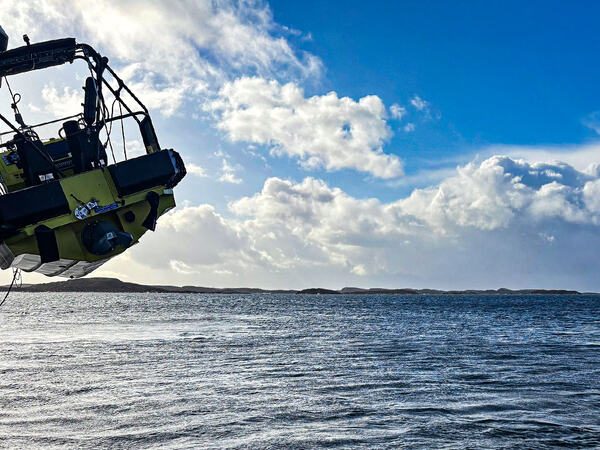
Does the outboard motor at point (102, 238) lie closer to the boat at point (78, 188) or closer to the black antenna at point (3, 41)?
the boat at point (78, 188)

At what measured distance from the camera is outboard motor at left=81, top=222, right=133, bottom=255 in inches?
376

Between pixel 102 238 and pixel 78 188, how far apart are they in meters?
0.95

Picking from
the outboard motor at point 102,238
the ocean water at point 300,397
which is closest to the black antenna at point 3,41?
the outboard motor at point 102,238

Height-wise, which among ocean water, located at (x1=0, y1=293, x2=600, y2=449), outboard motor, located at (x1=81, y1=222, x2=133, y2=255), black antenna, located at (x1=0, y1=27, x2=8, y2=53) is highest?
black antenna, located at (x1=0, y1=27, x2=8, y2=53)

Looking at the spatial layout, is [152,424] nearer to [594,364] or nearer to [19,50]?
[19,50]

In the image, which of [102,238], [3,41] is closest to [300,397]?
[102,238]

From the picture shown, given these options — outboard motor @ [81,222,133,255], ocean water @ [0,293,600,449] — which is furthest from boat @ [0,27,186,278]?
ocean water @ [0,293,600,449]

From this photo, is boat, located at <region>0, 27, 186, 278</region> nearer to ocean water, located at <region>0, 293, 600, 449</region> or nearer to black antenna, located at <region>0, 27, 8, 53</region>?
black antenna, located at <region>0, 27, 8, 53</region>

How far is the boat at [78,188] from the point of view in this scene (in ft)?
30.6

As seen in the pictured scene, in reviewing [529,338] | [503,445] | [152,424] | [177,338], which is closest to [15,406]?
[152,424]

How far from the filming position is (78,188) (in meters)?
9.52

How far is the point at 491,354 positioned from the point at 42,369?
22.2 metres

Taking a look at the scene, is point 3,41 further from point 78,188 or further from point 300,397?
point 300,397

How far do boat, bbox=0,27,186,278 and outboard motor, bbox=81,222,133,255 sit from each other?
0.05 ft
